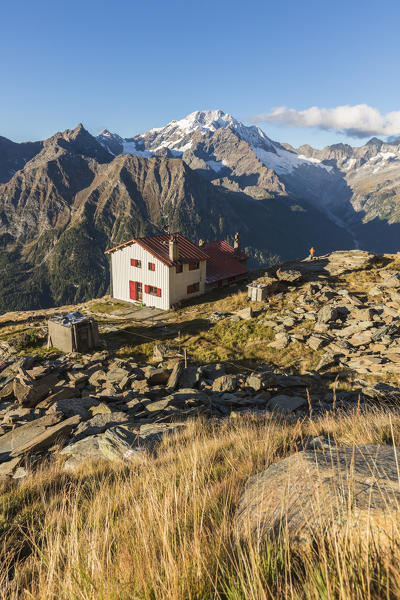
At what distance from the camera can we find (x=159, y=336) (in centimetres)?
2834

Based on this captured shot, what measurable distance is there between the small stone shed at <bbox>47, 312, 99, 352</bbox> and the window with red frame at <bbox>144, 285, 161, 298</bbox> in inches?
560

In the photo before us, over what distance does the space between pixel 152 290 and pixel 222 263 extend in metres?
13.3

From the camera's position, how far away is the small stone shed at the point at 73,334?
2384 cm

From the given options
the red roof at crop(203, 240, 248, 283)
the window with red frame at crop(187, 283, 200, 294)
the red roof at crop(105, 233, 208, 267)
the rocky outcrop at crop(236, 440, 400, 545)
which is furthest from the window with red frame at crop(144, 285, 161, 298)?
the rocky outcrop at crop(236, 440, 400, 545)

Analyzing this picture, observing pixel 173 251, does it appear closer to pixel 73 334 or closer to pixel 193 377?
pixel 73 334

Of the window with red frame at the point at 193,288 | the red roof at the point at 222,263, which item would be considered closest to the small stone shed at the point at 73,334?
the window with red frame at the point at 193,288

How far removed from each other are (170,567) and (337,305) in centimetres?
2730

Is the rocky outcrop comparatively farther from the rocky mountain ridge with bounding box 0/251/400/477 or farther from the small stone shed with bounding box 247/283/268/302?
the small stone shed with bounding box 247/283/268/302

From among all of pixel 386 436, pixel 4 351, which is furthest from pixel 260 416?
pixel 4 351

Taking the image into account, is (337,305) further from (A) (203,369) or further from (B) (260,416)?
(B) (260,416)

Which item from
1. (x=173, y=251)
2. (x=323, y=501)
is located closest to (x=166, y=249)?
(x=173, y=251)

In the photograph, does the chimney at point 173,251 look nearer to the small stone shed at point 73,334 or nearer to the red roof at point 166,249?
the red roof at point 166,249

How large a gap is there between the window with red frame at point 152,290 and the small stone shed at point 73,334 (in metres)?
14.2

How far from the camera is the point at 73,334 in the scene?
23.8m
